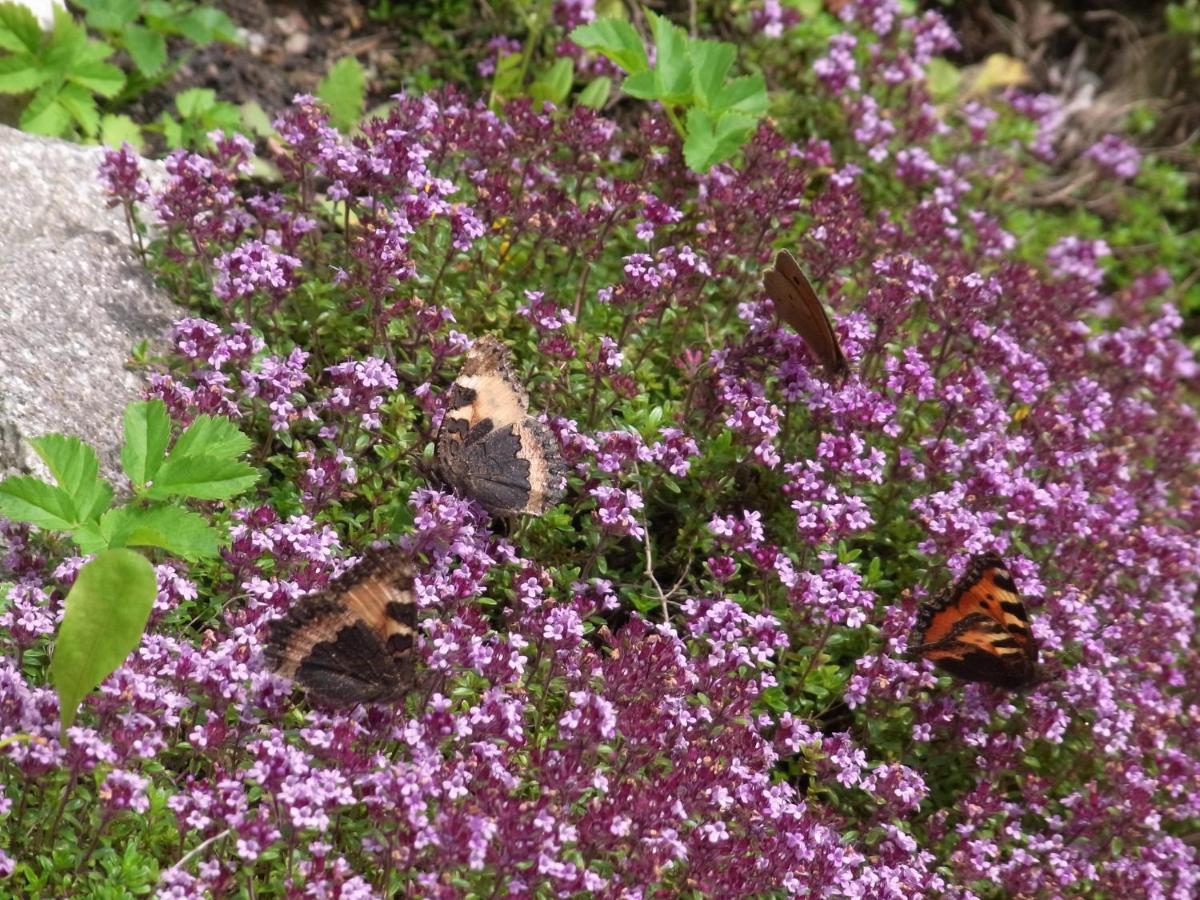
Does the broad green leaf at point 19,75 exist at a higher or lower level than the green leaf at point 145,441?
higher

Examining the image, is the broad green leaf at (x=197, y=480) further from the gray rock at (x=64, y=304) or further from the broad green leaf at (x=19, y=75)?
the broad green leaf at (x=19, y=75)

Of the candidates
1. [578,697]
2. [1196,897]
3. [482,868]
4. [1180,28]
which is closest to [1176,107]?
[1180,28]

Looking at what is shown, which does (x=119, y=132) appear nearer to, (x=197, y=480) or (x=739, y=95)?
(x=197, y=480)

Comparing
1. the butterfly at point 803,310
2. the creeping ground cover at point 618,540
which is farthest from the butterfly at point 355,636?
the butterfly at point 803,310

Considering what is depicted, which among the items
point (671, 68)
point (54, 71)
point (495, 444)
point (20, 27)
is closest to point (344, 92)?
point (54, 71)

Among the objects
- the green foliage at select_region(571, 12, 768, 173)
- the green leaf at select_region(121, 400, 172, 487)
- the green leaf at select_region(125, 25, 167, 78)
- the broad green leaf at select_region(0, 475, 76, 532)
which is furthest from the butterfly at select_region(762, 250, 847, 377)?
the green leaf at select_region(125, 25, 167, 78)

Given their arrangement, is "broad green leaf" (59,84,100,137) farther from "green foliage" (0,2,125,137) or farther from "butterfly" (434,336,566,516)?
"butterfly" (434,336,566,516)
